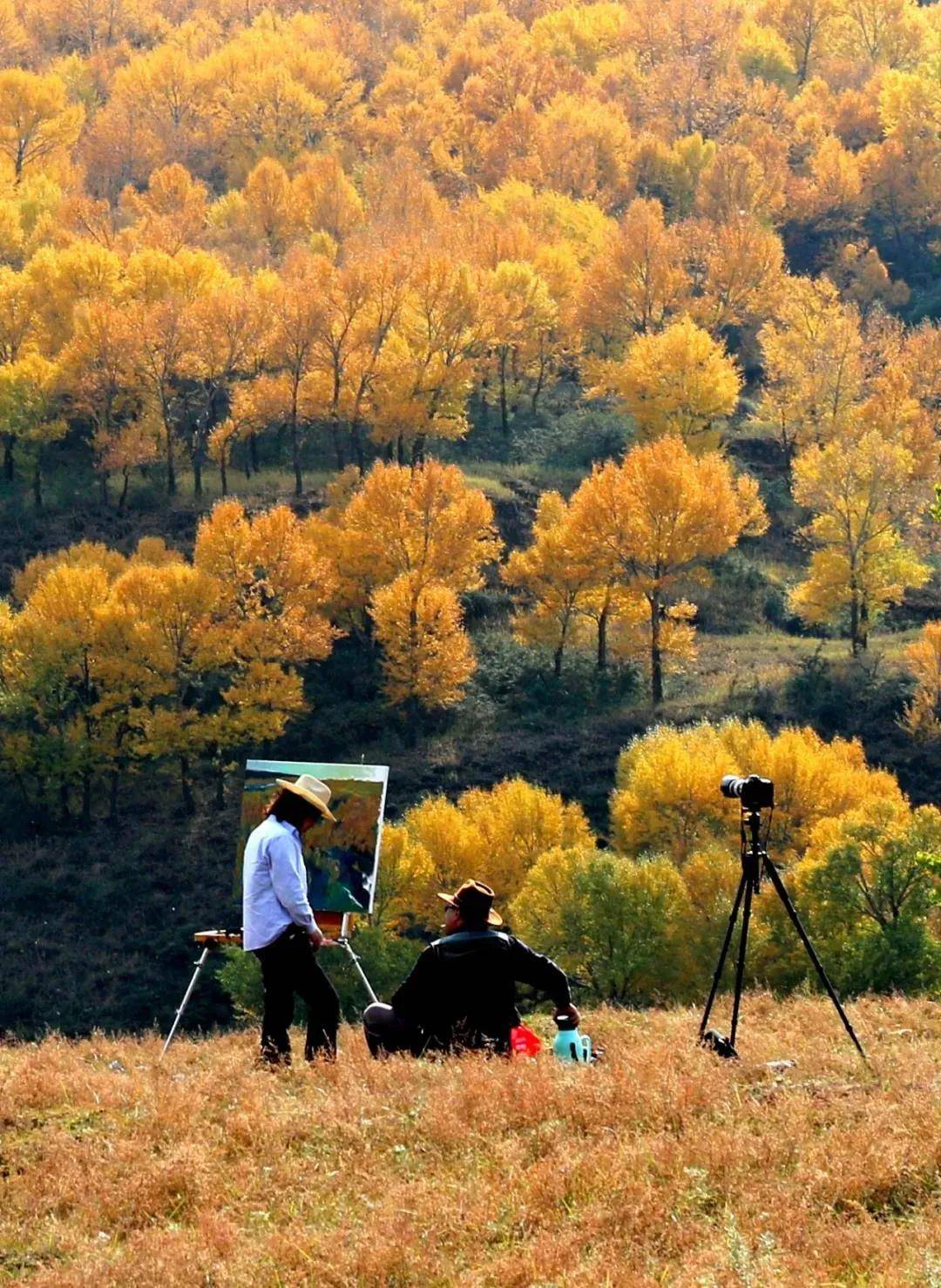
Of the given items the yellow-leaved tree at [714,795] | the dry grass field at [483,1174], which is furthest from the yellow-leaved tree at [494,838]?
the dry grass field at [483,1174]

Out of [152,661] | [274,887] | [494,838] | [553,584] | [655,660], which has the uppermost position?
[274,887]

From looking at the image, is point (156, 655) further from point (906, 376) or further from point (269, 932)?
point (269, 932)

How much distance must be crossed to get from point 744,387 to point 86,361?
112 ft

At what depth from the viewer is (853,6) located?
146 metres

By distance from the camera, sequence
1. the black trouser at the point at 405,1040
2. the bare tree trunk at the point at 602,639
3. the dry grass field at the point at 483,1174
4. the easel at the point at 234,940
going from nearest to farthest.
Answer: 1. the dry grass field at the point at 483,1174
2. the black trouser at the point at 405,1040
3. the easel at the point at 234,940
4. the bare tree trunk at the point at 602,639

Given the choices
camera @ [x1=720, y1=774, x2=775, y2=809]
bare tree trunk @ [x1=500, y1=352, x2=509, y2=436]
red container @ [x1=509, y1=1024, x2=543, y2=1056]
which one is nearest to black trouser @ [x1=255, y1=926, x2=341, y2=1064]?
red container @ [x1=509, y1=1024, x2=543, y2=1056]

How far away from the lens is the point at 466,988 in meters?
11.5

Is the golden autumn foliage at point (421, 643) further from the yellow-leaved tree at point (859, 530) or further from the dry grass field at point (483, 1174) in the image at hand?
the dry grass field at point (483, 1174)

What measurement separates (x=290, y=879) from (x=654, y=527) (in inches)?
2096

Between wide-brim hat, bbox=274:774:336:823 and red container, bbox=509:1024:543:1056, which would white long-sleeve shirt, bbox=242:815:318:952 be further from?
red container, bbox=509:1024:543:1056

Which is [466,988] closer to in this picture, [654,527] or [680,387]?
[654,527]

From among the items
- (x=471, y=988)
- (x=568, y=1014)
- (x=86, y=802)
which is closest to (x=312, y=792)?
(x=471, y=988)

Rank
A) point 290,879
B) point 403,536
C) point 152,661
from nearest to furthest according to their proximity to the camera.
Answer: point 290,879 < point 152,661 < point 403,536

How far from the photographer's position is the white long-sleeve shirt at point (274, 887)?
39.8ft
